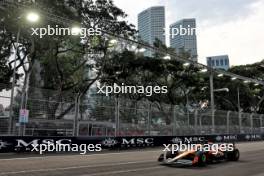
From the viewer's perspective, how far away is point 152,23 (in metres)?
38.8

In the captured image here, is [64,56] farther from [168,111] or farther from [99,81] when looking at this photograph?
[168,111]

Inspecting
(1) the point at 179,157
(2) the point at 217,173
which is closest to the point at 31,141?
(1) the point at 179,157

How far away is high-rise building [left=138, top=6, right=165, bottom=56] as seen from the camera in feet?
122

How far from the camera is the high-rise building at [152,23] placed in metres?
37.1
